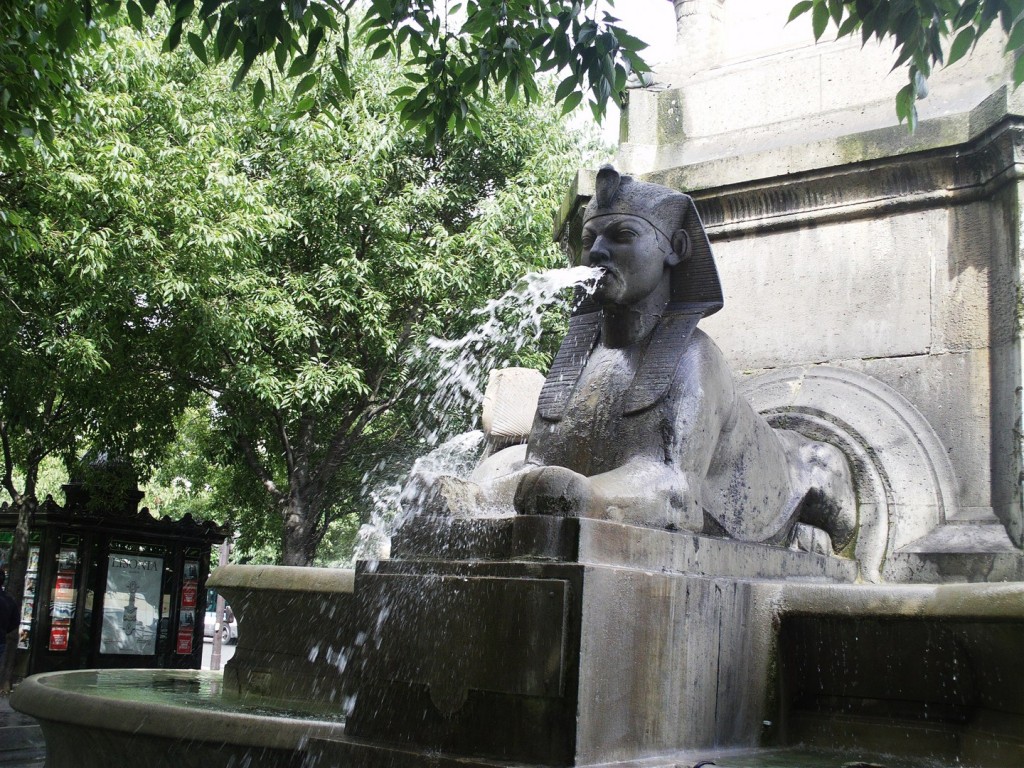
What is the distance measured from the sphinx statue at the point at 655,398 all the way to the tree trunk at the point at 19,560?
1114 centimetres

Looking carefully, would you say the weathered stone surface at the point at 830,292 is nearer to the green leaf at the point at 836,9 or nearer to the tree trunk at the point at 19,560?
the green leaf at the point at 836,9

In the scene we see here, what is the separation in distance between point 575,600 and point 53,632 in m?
12.9

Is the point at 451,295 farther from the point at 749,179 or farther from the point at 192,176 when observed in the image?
the point at 749,179

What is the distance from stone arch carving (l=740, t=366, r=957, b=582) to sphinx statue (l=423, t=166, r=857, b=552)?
22.2 inches

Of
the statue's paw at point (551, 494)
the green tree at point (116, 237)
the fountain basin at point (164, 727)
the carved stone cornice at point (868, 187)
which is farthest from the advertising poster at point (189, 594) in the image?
the statue's paw at point (551, 494)

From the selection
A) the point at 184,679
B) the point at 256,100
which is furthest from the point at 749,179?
the point at 184,679

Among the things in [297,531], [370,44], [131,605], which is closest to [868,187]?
[370,44]

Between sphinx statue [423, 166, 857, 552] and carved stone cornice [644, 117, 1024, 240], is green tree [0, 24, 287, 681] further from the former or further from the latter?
sphinx statue [423, 166, 857, 552]

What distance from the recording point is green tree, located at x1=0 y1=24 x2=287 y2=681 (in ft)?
38.4

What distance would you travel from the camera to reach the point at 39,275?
12508 mm

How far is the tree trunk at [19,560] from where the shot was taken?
45.6 feet

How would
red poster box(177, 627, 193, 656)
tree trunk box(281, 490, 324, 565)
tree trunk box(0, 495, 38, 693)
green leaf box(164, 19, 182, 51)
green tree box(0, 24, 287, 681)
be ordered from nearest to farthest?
green leaf box(164, 19, 182, 51) < green tree box(0, 24, 287, 681) < tree trunk box(0, 495, 38, 693) < tree trunk box(281, 490, 324, 565) < red poster box(177, 627, 193, 656)

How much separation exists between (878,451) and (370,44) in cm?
370

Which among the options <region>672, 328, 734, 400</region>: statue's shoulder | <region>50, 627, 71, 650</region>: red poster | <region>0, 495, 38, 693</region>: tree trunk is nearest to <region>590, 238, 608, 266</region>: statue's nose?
<region>672, 328, 734, 400</region>: statue's shoulder
